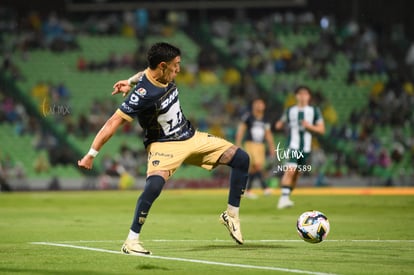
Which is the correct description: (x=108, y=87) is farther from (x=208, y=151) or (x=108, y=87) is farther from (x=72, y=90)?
(x=208, y=151)

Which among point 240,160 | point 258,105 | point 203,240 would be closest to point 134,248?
point 240,160

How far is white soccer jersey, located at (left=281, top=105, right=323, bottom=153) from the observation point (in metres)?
20.5

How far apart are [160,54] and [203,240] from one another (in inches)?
122

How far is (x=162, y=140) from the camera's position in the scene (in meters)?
11.1

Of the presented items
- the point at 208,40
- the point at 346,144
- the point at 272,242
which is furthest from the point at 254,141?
the point at 208,40

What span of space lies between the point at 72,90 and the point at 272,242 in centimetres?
2666

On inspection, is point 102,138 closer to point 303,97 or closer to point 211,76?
point 303,97

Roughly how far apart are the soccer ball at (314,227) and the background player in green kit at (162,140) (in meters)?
0.83

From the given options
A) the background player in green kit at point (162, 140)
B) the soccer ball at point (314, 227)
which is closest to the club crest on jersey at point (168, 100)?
the background player in green kit at point (162, 140)

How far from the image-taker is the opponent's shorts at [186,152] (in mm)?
10938

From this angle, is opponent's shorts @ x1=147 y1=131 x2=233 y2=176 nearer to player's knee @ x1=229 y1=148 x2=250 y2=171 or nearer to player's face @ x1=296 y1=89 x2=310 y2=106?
player's knee @ x1=229 y1=148 x2=250 y2=171

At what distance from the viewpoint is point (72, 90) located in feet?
124

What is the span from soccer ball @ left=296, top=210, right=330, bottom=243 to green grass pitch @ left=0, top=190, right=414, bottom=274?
141 mm

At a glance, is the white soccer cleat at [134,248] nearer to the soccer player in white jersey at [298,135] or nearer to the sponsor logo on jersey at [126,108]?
the sponsor logo on jersey at [126,108]
